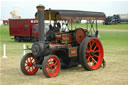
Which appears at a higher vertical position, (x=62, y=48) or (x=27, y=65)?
(x=62, y=48)

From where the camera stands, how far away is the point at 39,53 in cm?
799

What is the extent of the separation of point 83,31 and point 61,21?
943 millimetres

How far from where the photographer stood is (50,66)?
25.7ft

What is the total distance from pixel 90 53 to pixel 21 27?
17519 mm

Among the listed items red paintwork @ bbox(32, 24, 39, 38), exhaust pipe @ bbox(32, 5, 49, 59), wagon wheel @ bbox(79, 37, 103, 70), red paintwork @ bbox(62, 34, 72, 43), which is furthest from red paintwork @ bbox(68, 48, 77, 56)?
red paintwork @ bbox(32, 24, 39, 38)

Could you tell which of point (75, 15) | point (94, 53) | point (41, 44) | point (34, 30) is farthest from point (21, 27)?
point (41, 44)

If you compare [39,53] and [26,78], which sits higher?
[39,53]

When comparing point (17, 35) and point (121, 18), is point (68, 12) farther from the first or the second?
point (121, 18)

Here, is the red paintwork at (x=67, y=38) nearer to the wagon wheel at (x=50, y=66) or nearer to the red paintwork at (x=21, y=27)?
the wagon wheel at (x=50, y=66)

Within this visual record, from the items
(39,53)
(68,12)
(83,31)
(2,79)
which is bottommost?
(2,79)

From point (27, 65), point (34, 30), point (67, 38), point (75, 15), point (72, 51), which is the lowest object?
point (27, 65)

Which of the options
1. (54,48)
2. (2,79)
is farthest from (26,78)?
(54,48)

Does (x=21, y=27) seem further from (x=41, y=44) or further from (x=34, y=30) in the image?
(x=41, y=44)

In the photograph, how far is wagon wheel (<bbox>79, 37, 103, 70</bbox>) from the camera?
28.7ft
